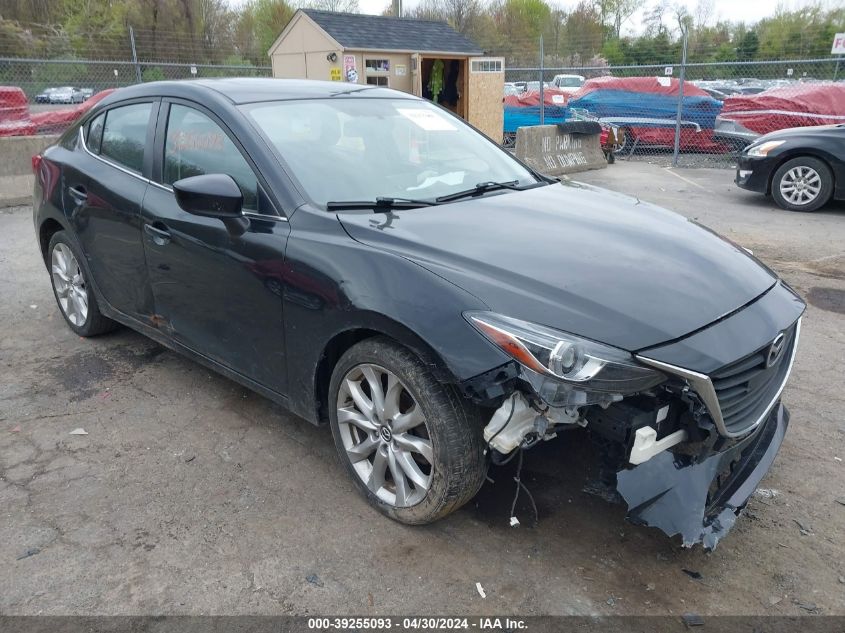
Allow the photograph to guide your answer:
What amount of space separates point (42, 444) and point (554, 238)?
9.14 ft

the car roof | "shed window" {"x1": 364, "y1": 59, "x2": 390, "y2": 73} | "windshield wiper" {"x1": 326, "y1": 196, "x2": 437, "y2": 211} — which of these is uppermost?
"shed window" {"x1": 364, "y1": 59, "x2": 390, "y2": 73}

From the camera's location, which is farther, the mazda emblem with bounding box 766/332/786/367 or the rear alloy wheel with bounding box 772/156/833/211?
the rear alloy wheel with bounding box 772/156/833/211

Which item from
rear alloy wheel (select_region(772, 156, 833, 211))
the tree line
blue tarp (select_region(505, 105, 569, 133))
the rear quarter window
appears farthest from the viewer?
the tree line

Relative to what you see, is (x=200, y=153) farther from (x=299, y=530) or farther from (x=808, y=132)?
(x=808, y=132)

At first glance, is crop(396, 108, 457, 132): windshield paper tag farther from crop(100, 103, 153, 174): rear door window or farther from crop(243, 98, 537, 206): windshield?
crop(100, 103, 153, 174): rear door window

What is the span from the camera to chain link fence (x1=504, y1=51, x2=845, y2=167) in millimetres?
13750

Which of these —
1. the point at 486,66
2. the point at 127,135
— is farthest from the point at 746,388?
the point at 486,66

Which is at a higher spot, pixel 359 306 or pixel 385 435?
pixel 359 306

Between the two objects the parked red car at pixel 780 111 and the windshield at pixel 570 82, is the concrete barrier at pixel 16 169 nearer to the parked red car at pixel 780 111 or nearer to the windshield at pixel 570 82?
the parked red car at pixel 780 111

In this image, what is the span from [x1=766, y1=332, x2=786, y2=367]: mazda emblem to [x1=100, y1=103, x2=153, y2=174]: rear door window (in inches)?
130

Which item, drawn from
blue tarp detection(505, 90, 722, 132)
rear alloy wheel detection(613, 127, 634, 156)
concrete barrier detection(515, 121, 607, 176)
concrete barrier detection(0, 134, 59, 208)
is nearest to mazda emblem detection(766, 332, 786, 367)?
concrete barrier detection(515, 121, 607, 176)

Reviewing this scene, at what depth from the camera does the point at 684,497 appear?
2.43 metres

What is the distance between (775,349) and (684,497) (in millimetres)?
696

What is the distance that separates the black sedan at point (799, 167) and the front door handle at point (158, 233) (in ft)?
27.4
